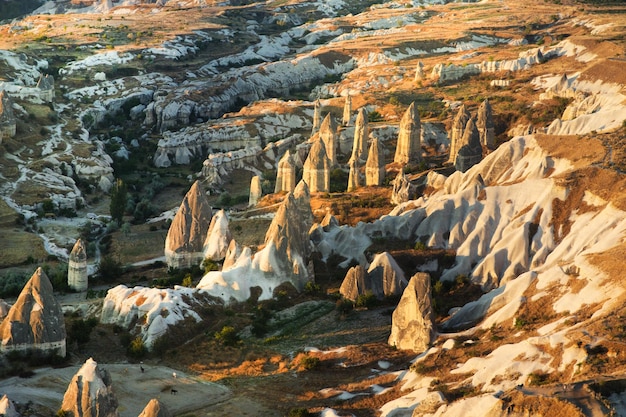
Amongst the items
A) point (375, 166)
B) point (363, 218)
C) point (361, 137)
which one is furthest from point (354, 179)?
point (363, 218)

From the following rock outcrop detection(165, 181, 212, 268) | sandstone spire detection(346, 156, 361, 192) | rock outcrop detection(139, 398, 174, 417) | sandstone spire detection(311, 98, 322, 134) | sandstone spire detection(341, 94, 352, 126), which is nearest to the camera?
rock outcrop detection(139, 398, 174, 417)

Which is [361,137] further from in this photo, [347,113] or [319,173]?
[347,113]

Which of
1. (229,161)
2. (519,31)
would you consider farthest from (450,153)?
(519,31)

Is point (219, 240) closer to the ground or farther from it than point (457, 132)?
closer to the ground

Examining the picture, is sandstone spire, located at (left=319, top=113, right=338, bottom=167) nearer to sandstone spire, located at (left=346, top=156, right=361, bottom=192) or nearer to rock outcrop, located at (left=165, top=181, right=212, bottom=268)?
sandstone spire, located at (left=346, top=156, right=361, bottom=192)

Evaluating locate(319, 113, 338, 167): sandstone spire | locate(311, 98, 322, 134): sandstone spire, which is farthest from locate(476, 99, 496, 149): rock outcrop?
locate(311, 98, 322, 134): sandstone spire

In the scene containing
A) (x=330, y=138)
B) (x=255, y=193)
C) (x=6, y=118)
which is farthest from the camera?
(x=6, y=118)
